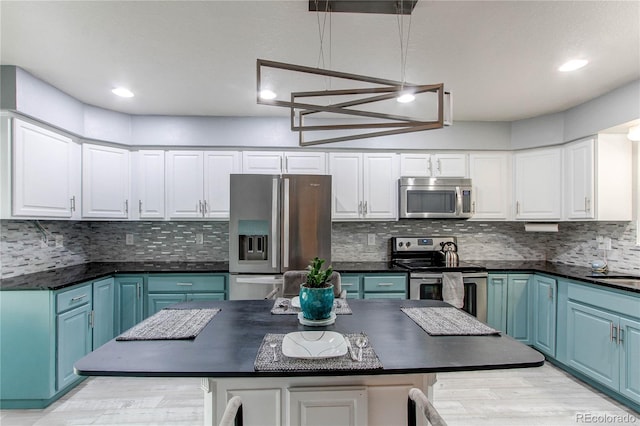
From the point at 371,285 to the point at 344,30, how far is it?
232cm

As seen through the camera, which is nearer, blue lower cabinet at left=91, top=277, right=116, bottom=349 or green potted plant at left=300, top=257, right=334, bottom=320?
green potted plant at left=300, top=257, right=334, bottom=320

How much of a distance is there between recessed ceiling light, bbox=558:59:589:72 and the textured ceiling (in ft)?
0.17

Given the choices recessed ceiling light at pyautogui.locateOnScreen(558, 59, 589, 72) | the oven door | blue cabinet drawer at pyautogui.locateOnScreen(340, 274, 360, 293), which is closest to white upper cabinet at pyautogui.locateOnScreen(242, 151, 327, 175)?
blue cabinet drawer at pyautogui.locateOnScreen(340, 274, 360, 293)

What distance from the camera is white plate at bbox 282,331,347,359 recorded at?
3.97 ft

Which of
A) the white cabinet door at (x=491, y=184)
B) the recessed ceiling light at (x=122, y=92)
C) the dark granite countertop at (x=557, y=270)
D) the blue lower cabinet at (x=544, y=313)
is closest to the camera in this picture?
the dark granite countertop at (x=557, y=270)

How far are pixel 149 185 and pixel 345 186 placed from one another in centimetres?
215

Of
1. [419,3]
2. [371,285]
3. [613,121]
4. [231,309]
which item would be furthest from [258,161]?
[613,121]

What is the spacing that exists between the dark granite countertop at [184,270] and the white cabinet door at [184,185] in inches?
23.4

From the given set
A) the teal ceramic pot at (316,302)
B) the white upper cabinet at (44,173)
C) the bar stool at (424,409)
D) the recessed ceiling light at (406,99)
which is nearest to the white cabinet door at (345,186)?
the recessed ceiling light at (406,99)

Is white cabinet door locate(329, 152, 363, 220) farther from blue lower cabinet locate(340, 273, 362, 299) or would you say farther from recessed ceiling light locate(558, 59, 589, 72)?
recessed ceiling light locate(558, 59, 589, 72)

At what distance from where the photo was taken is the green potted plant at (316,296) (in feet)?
5.19

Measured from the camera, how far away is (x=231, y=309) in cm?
187

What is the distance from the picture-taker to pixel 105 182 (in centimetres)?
337

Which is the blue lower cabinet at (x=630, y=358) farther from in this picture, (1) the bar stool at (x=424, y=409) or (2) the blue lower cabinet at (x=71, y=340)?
(2) the blue lower cabinet at (x=71, y=340)
